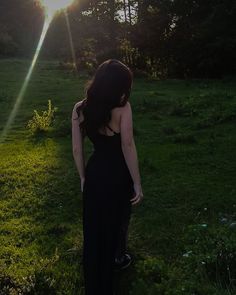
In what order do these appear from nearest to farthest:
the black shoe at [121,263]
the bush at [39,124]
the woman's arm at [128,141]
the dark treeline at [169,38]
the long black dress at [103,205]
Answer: the woman's arm at [128,141] → the long black dress at [103,205] → the black shoe at [121,263] → the bush at [39,124] → the dark treeline at [169,38]

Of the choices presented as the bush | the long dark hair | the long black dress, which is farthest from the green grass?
the long dark hair

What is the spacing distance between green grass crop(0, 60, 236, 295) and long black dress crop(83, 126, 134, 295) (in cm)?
49

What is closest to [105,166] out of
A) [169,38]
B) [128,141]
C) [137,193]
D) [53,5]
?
[128,141]

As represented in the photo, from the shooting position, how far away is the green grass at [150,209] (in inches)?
215

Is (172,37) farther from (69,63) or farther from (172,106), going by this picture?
(172,106)

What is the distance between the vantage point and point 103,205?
502 cm

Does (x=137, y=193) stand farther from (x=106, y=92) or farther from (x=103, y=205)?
(x=106, y=92)

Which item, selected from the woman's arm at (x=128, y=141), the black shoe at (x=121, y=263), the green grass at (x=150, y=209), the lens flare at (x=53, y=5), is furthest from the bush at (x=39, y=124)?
the lens flare at (x=53, y=5)

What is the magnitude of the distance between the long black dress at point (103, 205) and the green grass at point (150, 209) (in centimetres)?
49

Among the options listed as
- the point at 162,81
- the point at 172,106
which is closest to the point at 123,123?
the point at 172,106

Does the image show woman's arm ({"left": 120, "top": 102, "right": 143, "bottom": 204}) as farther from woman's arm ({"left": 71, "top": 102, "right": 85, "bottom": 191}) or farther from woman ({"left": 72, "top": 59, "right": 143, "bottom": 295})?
woman's arm ({"left": 71, "top": 102, "right": 85, "bottom": 191})

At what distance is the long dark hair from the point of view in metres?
4.73

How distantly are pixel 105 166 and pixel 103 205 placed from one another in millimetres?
385

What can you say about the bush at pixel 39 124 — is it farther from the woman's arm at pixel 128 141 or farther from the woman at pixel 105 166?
the woman's arm at pixel 128 141
